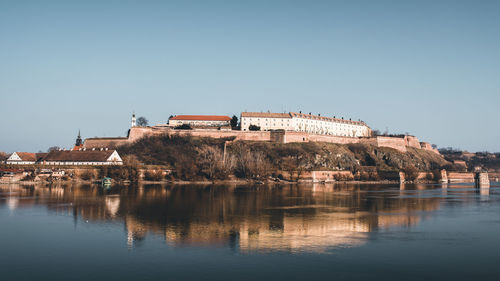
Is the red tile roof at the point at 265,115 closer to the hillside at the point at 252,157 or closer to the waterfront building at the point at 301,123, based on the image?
the waterfront building at the point at 301,123

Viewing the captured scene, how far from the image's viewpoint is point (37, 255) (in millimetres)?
15734

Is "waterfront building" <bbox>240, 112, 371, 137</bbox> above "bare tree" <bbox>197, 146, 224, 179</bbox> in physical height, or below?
above

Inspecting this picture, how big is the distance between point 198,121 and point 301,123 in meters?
19.9

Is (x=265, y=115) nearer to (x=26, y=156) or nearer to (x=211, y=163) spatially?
(x=211, y=163)

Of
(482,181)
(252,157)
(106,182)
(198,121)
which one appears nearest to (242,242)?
(106,182)

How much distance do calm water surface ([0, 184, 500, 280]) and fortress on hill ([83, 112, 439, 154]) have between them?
3675 centimetres

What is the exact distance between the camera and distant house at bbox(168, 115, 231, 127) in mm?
78625

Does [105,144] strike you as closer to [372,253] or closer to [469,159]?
[372,253]

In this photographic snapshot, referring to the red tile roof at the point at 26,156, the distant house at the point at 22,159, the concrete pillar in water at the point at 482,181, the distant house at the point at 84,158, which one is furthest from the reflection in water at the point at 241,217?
the concrete pillar in water at the point at 482,181

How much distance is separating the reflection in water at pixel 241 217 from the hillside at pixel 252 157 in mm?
19931

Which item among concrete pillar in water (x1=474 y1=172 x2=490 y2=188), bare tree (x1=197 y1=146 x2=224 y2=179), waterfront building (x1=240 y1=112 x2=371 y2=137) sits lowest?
concrete pillar in water (x1=474 y1=172 x2=490 y2=188)

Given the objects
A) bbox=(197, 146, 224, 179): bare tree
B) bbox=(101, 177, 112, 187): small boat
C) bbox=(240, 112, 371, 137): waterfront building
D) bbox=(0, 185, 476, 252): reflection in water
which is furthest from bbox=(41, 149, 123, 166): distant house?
bbox=(240, 112, 371, 137): waterfront building

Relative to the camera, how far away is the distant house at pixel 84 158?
54188mm

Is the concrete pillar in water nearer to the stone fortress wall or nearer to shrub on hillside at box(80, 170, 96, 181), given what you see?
the stone fortress wall
